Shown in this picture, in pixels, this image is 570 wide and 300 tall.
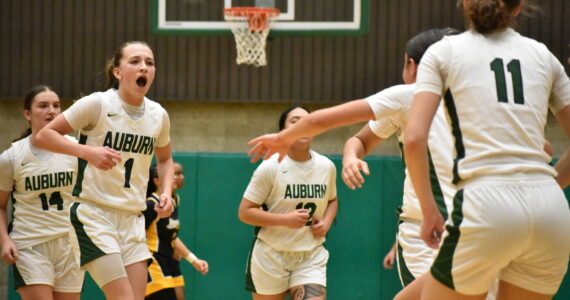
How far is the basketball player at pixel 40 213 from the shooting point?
6.23 metres

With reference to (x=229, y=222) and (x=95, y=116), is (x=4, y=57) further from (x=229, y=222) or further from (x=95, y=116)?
(x=95, y=116)

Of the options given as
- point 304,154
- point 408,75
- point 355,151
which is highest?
point 408,75

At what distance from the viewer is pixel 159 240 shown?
7.42 m

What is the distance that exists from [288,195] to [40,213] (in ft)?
6.28

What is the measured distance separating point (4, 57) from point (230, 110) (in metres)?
2.83

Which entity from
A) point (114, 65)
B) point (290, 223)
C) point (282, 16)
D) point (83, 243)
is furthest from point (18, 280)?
point (282, 16)

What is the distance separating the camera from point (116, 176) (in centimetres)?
512

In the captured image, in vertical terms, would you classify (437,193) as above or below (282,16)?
below

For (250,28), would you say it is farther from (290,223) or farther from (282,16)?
(290,223)

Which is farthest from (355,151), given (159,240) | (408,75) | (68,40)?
(68,40)

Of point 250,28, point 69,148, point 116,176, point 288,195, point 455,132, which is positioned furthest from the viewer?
point 250,28

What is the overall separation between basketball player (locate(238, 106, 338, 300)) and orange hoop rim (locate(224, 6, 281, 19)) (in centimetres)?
271

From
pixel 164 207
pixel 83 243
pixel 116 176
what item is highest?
pixel 116 176

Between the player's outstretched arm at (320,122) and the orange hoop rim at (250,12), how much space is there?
588cm
